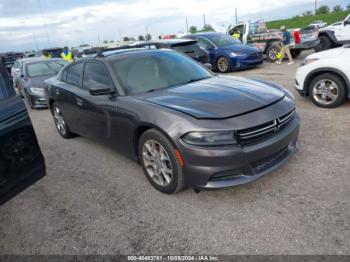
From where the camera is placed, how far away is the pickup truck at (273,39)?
13000 mm

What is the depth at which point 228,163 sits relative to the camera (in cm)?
275

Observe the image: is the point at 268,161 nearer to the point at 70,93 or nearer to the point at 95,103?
the point at 95,103

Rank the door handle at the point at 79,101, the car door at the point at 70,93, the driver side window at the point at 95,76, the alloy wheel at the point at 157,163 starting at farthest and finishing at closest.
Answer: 1. the car door at the point at 70,93
2. the door handle at the point at 79,101
3. the driver side window at the point at 95,76
4. the alloy wheel at the point at 157,163

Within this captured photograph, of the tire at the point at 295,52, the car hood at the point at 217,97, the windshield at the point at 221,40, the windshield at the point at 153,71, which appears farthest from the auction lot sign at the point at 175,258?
the tire at the point at 295,52

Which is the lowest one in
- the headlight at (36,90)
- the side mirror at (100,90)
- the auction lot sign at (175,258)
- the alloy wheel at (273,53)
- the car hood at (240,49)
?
the auction lot sign at (175,258)

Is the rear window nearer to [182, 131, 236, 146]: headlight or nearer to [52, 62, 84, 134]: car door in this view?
[52, 62, 84, 134]: car door

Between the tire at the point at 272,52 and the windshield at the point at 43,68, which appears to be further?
the tire at the point at 272,52

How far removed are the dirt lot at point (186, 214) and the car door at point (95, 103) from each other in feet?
1.98

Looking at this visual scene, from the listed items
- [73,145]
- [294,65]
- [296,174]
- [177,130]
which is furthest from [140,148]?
[294,65]

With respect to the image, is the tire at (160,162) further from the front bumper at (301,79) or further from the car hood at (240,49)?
the car hood at (240,49)

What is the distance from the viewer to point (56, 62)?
401 inches

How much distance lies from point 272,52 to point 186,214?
12.3 meters

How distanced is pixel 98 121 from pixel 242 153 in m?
2.22

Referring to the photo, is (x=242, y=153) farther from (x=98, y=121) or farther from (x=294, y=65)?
(x=294, y=65)
